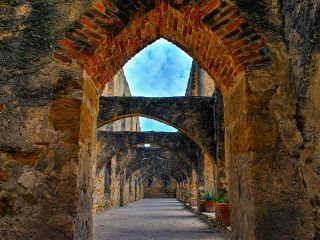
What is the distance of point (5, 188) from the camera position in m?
2.66

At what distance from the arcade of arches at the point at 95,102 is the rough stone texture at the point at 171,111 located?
25.2 ft

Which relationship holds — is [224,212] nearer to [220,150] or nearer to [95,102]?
[220,150]

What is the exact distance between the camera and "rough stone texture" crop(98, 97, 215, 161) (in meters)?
11.1

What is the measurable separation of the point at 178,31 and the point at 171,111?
25.1 ft

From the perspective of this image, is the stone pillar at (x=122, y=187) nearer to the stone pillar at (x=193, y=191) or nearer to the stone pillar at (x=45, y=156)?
the stone pillar at (x=193, y=191)

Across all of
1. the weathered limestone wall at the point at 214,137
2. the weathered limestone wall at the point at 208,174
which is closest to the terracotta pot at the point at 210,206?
the weathered limestone wall at the point at 214,137

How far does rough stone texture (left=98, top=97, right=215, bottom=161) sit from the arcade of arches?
7.69 m

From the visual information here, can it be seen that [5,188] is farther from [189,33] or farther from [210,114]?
[210,114]

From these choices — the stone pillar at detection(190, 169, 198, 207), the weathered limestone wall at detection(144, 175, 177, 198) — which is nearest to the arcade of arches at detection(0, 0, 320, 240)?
the stone pillar at detection(190, 169, 198, 207)

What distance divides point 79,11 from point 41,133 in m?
1.09

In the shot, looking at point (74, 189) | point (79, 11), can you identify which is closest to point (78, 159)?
point (74, 189)

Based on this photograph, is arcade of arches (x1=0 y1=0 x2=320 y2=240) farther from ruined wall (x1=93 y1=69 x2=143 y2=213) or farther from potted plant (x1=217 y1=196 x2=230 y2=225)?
ruined wall (x1=93 y1=69 x2=143 y2=213)

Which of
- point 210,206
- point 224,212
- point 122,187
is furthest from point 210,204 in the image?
point 122,187

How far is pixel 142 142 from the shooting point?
14.3 metres
